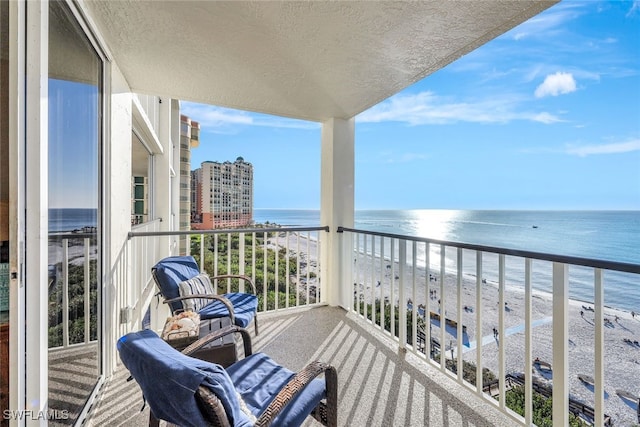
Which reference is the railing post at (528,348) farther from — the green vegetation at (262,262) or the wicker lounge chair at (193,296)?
the green vegetation at (262,262)

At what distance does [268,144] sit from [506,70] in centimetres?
1283

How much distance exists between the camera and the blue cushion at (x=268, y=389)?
114 centimetres

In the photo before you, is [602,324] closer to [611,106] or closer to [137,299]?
[137,299]

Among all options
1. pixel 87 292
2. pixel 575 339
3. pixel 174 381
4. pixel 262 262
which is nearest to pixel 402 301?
pixel 575 339

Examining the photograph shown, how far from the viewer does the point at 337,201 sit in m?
3.54

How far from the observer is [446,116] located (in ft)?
55.1

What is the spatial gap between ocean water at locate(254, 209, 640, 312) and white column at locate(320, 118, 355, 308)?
0.31 metres

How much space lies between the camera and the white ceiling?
162 centimetres

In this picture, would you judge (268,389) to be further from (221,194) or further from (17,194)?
(221,194)

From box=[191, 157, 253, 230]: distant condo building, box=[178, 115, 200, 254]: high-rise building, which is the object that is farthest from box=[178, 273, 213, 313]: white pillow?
box=[178, 115, 200, 254]: high-rise building

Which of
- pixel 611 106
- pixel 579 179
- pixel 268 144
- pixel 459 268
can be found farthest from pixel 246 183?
pixel 611 106

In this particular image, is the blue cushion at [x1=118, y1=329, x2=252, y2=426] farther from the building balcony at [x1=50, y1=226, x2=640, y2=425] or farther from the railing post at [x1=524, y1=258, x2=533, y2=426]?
the railing post at [x1=524, y1=258, x2=533, y2=426]

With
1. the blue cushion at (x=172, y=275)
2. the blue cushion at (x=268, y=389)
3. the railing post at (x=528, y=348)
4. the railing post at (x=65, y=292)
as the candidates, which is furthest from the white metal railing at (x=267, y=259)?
the railing post at (x=528, y=348)

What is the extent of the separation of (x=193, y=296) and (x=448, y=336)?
2.23 meters
